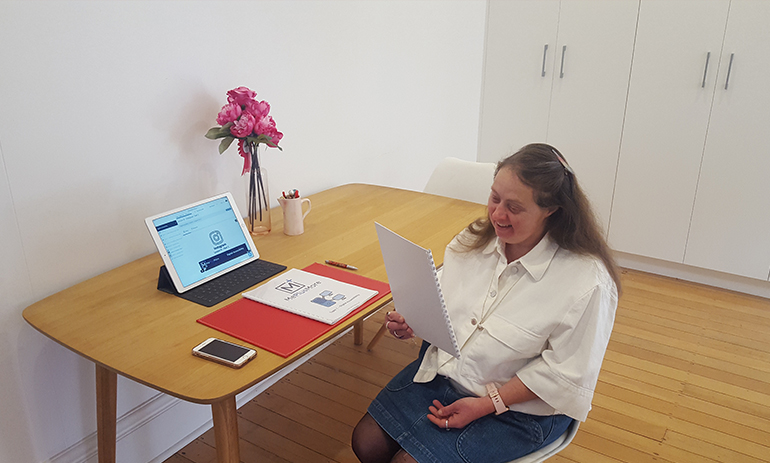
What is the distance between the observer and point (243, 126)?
5.85 feet

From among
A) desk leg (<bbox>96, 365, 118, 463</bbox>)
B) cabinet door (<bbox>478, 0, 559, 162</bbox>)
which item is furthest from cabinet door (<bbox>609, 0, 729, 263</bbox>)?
desk leg (<bbox>96, 365, 118, 463</bbox>)


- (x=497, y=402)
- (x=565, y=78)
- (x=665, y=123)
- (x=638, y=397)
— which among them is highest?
(x=565, y=78)

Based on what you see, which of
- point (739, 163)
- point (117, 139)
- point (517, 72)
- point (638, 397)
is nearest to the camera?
point (117, 139)

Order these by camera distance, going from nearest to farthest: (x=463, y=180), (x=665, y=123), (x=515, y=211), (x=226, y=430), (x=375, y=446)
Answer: (x=226, y=430) → (x=515, y=211) → (x=375, y=446) → (x=463, y=180) → (x=665, y=123)

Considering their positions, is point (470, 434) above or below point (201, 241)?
below

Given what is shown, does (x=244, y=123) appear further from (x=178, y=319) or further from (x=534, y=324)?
(x=534, y=324)

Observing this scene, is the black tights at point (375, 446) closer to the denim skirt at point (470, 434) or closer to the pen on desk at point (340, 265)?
the denim skirt at point (470, 434)

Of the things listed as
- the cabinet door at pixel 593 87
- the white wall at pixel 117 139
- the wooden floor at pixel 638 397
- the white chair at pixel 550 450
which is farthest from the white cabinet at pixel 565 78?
the white chair at pixel 550 450

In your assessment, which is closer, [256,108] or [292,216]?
[256,108]

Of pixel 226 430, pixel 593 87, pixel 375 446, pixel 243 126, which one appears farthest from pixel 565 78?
pixel 226 430

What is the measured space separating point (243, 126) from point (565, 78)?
7.87 ft

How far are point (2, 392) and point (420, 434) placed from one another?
1.15m

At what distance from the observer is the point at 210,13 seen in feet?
6.14

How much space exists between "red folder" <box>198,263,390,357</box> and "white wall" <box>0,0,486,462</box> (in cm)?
56
